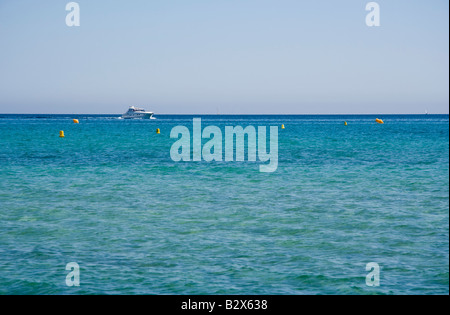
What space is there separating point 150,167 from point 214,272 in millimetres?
24751

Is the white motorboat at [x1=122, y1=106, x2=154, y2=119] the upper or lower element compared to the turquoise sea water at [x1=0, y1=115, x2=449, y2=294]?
upper

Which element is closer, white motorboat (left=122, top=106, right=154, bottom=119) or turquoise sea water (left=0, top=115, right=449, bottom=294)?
turquoise sea water (left=0, top=115, right=449, bottom=294)

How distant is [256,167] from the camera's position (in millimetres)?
36062

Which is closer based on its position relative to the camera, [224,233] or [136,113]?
[224,233]

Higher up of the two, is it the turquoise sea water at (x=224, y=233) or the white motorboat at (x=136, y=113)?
the white motorboat at (x=136, y=113)

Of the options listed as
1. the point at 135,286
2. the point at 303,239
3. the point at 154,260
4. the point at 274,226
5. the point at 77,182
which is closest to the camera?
the point at 135,286

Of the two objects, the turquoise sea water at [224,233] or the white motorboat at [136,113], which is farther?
the white motorboat at [136,113]

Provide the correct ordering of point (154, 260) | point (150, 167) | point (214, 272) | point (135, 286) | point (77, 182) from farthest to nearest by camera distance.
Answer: point (150, 167) → point (77, 182) → point (154, 260) → point (214, 272) → point (135, 286)

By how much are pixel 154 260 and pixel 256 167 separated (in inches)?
942

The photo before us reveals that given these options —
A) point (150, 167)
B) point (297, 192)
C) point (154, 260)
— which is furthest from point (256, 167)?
point (154, 260)

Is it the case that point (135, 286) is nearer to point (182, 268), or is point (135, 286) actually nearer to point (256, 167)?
point (182, 268)

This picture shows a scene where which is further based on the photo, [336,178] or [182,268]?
[336,178]
